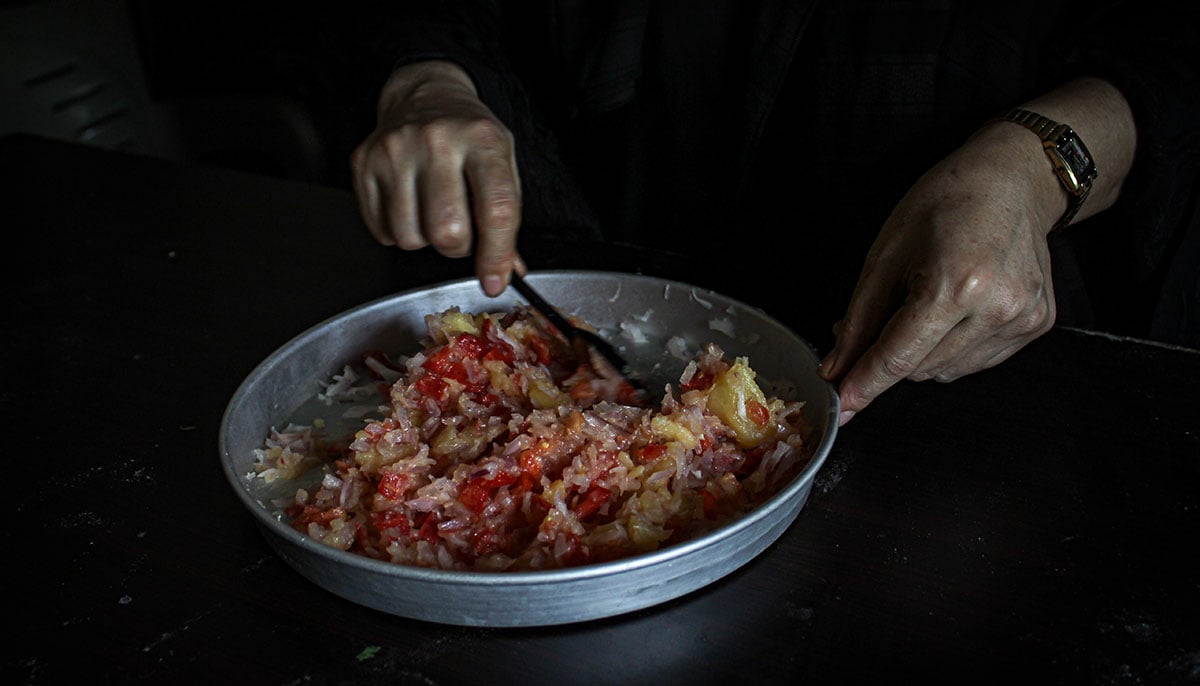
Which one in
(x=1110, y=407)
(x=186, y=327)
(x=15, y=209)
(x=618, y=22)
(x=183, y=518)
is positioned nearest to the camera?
(x=183, y=518)

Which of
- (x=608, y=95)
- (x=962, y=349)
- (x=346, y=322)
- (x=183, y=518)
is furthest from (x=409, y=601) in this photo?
(x=608, y=95)

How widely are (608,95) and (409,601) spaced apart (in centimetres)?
129

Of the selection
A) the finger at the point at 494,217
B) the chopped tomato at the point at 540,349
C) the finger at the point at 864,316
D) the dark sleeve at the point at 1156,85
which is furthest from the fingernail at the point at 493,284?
the dark sleeve at the point at 1156,85

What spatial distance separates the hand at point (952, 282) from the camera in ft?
3.82

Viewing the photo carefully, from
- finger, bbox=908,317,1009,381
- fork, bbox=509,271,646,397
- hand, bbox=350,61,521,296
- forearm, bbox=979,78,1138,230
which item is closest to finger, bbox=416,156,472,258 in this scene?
hand, bbox=350,61,521,296

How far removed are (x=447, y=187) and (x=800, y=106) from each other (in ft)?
2.83

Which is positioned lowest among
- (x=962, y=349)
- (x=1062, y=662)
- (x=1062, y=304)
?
(x=1062, y=304)

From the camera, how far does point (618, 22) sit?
1931mm

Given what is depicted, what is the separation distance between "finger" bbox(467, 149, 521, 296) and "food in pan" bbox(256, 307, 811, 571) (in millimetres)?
99

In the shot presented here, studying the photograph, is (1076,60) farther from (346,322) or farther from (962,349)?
(346,322)

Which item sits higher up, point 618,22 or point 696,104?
point 618,22

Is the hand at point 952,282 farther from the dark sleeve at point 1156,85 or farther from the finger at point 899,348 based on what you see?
the dark sleeve at point 1156,85

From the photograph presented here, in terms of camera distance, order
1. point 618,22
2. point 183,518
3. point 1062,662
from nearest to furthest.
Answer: point 1062,662 < point 183,518 < point 618,22

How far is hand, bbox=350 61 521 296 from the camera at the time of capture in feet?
4.29
